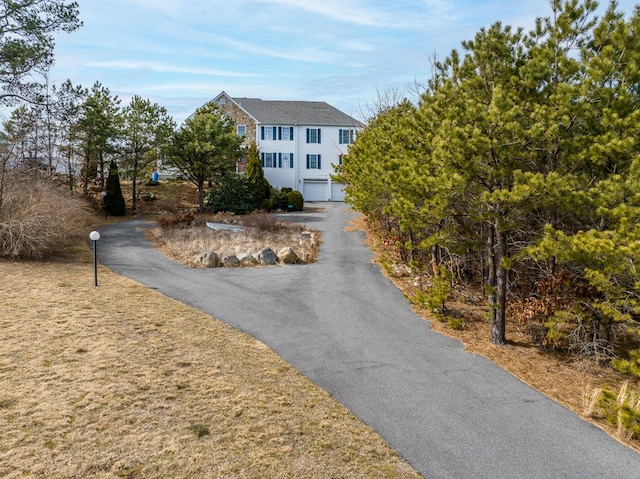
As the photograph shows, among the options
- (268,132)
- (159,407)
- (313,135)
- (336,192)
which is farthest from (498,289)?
(336,192)

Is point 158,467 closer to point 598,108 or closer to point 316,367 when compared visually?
point 316,367

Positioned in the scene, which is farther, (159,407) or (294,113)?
(294,113)

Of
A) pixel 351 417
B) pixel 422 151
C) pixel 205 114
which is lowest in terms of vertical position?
pixel 351 417

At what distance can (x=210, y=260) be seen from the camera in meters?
16.9

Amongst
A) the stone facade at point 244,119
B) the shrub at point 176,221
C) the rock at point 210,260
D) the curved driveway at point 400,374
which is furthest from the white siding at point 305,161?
the curved driveway at point 400,374

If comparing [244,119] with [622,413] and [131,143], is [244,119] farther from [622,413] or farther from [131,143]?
[622,413]

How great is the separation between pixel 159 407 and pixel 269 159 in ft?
114

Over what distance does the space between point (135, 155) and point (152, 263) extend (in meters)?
17.4

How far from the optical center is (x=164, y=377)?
7.63 meters

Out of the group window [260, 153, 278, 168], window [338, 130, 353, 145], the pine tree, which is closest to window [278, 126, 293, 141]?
window [260, 153, 278, 168]

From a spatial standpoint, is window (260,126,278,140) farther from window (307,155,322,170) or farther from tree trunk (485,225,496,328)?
tree trunk (485,225,496,328)

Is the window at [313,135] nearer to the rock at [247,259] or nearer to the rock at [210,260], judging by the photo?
the rock at [247,259]

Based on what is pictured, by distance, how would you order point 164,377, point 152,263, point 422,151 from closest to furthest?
point 164,377
point 422,151
point 152,263

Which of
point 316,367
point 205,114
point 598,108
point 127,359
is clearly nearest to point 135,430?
point 127,359
